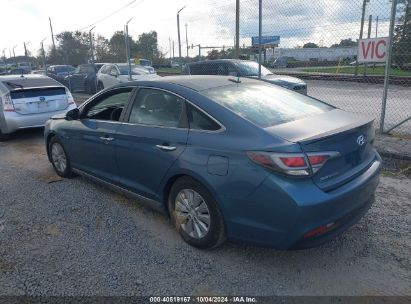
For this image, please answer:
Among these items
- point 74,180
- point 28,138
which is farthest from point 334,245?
point 28,138

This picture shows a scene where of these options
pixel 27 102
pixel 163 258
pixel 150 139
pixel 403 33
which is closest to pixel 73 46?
pixel 27 102

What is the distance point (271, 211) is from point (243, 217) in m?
0.27

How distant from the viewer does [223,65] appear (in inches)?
464

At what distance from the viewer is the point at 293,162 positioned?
278cm

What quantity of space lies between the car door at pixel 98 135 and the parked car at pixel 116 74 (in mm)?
9836

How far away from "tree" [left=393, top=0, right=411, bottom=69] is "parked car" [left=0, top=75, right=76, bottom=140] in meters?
6.91

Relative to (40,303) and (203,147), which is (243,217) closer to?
(203,147)

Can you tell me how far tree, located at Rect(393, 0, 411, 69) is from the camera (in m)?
6.57

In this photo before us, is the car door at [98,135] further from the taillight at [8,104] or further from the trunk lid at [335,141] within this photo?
the taillight at [8,104]

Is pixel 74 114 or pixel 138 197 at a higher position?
pixel 74 114

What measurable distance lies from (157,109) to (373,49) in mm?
4491

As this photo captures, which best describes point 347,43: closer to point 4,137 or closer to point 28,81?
point 28,81

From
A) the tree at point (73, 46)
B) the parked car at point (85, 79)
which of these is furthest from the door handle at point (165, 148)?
the tree at point (73, 46)

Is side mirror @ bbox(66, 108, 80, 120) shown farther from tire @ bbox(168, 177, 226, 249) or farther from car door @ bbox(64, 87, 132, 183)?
tire @ bbox(168, 177, 226, 249)
